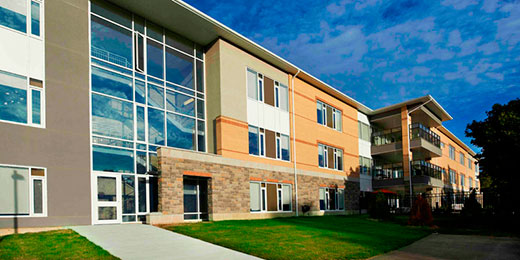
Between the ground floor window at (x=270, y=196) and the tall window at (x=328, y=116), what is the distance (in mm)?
7133

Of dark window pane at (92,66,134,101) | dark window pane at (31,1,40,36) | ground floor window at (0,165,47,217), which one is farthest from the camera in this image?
dark window pane at (92,66,134,101)

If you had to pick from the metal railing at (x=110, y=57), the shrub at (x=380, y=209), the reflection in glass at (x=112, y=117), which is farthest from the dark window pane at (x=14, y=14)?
the shrub at (x=380, y=209)

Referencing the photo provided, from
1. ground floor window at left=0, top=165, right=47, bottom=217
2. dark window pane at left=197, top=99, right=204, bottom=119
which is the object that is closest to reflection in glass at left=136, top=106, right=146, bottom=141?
dark window pane at left=197, top=99, right=204, bottom=119

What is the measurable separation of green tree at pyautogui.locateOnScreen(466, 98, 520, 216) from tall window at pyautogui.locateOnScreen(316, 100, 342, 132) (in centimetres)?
1007

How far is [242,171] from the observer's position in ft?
67.3

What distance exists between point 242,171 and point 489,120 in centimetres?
1981

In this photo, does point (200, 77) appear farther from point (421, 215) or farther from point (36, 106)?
point (421, 215)

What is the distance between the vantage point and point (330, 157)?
2927cm

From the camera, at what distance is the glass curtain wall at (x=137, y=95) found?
15961 mm

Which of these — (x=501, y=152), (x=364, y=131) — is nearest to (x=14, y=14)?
(x=501, y=152)

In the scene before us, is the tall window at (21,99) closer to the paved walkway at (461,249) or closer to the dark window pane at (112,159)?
the dark window pane at (112,159)

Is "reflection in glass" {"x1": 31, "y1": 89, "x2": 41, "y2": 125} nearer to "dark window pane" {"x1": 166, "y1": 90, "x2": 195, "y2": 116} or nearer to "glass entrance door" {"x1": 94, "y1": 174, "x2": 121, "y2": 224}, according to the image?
"glass entrance door" {"x1": 94, "y1": 174, "x2": 121, "y2": 224}

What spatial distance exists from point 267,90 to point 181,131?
6.83 meters

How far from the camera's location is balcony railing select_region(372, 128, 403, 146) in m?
36.5
